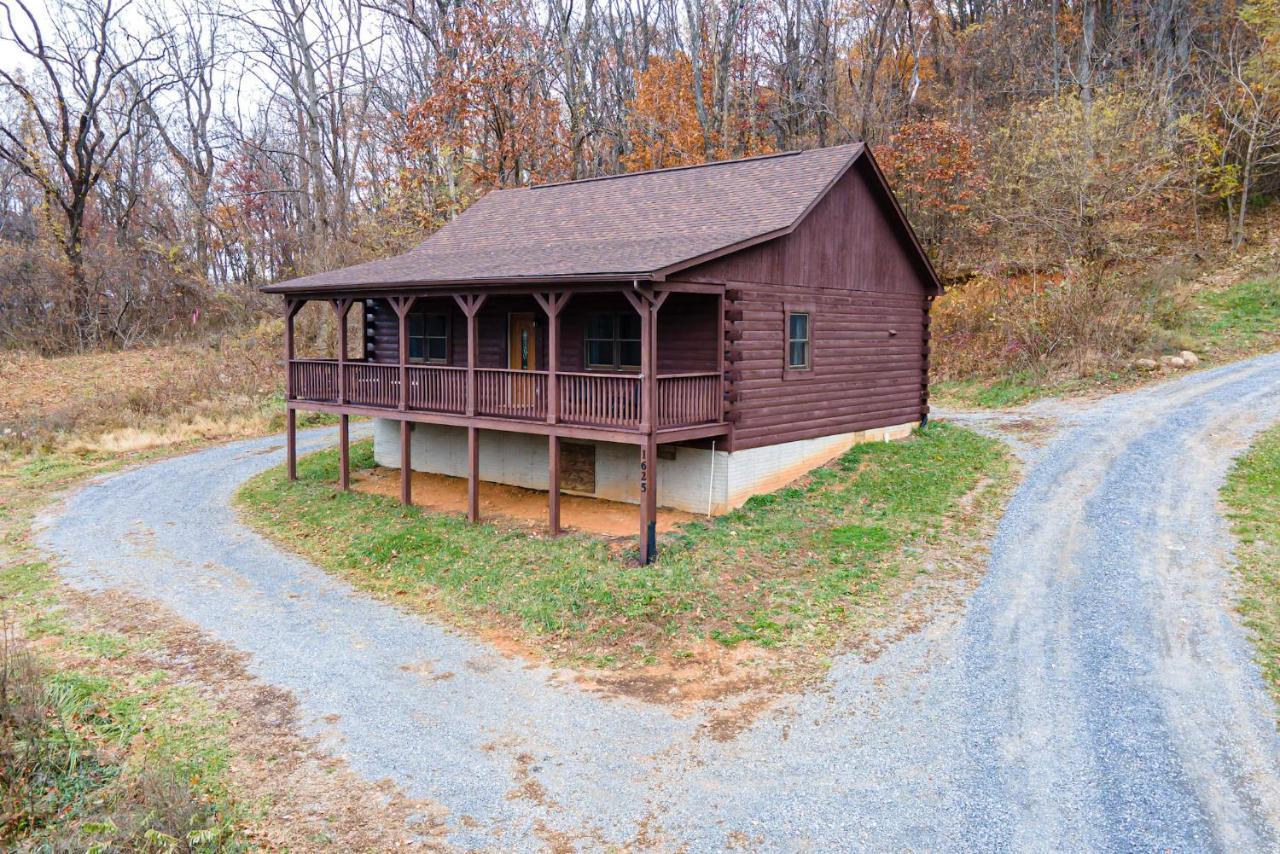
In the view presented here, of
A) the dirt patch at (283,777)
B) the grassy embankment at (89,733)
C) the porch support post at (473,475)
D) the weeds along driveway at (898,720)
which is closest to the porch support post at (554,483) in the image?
the porch support post at (473,475)

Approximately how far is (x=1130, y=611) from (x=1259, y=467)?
690cm

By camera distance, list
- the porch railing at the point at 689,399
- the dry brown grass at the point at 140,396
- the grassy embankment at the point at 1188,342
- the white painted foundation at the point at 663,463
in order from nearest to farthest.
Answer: the porch railing at the point at 689,399, the white painted foundation at the point at 663,463, the grassy embankment at the point at 1188,342, the dry brown grass at the point at 140,396

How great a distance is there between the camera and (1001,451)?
17484mm

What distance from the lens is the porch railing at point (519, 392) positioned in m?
13.4

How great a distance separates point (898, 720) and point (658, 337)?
9.35 meters

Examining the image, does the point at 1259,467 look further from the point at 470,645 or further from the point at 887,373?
the point at 470,645

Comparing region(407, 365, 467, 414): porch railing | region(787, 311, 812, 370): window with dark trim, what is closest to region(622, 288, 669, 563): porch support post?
region(787, 311, 812, 370): window with dark trim

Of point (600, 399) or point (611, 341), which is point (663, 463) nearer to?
point (600, 399)

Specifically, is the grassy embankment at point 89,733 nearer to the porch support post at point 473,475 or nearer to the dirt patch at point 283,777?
the dirt patch at point 283,777

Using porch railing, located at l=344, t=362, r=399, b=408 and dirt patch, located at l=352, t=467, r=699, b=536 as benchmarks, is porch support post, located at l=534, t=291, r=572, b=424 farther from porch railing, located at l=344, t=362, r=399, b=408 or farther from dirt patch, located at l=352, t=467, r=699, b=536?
porch railing, located at l=344, t=362, r=399, b=408

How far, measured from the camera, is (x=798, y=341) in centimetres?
1600

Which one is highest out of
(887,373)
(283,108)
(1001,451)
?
(283,108)

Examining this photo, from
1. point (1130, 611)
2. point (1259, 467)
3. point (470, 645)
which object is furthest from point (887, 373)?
point (470, 645)

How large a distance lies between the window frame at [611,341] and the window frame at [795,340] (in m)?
2.78
